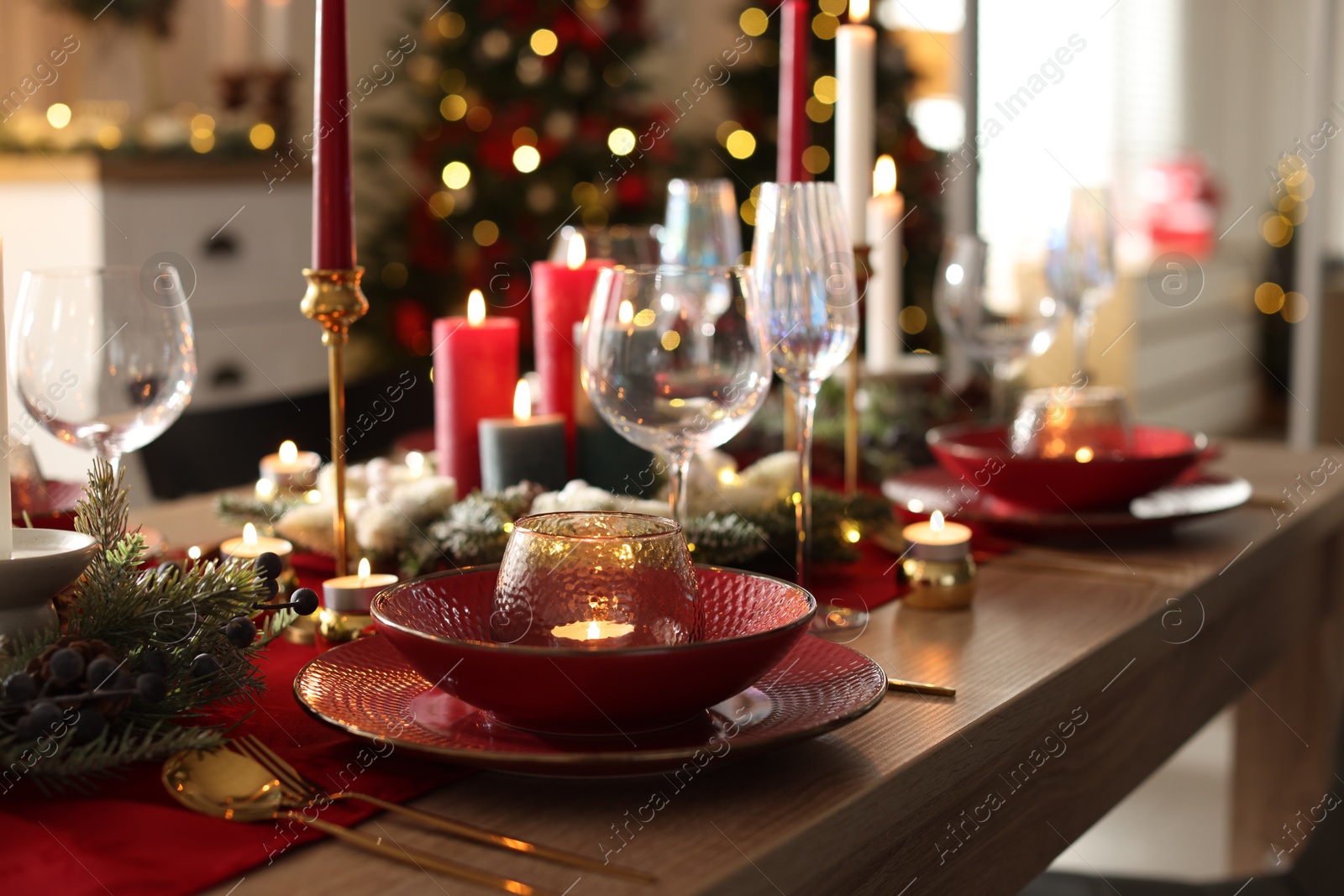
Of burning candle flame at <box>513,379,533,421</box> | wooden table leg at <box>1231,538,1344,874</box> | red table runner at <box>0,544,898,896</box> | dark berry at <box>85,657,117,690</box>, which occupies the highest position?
burning candle flame at <box>513,379,533,421</box>

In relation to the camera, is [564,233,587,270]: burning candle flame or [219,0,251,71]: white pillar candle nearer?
[564,233,587,270]: burning candle flame

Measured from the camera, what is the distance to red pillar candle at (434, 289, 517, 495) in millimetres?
1072

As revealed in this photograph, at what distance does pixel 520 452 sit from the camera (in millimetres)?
1029

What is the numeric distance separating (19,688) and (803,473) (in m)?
0.50

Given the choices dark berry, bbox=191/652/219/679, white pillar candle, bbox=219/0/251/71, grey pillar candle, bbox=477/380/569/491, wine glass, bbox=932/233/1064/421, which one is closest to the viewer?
dark berry, bbox=191/652/219/679

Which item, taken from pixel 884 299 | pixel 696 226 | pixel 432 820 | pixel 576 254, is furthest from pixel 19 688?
pixel 884 299

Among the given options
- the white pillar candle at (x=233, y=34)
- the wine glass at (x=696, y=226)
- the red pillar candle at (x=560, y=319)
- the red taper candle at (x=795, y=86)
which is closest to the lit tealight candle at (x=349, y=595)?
the red pillar candle at (x=560, y=319)

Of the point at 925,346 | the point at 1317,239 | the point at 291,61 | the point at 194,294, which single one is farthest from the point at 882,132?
the point at 194,294

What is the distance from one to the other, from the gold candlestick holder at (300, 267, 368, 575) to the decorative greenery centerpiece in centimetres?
13

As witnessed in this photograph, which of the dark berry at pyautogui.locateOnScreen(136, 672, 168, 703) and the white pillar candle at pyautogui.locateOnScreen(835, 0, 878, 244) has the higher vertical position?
the white pillar candle at pyautogui.locateOnScreen(835, 0, 878, 244)

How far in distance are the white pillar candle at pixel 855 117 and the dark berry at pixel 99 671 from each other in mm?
737

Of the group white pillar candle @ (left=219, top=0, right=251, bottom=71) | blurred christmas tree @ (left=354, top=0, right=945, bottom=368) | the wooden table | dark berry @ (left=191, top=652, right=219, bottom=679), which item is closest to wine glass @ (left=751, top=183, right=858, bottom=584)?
the wooden table

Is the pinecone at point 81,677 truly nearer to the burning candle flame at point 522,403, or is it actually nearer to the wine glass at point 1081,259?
the burning candle flame at point 522,403

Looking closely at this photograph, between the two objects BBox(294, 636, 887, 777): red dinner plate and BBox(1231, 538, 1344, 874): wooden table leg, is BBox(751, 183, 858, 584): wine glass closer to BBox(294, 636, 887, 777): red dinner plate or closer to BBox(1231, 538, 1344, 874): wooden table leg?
BBox(294, 636, 887, 777): red dinner plate
